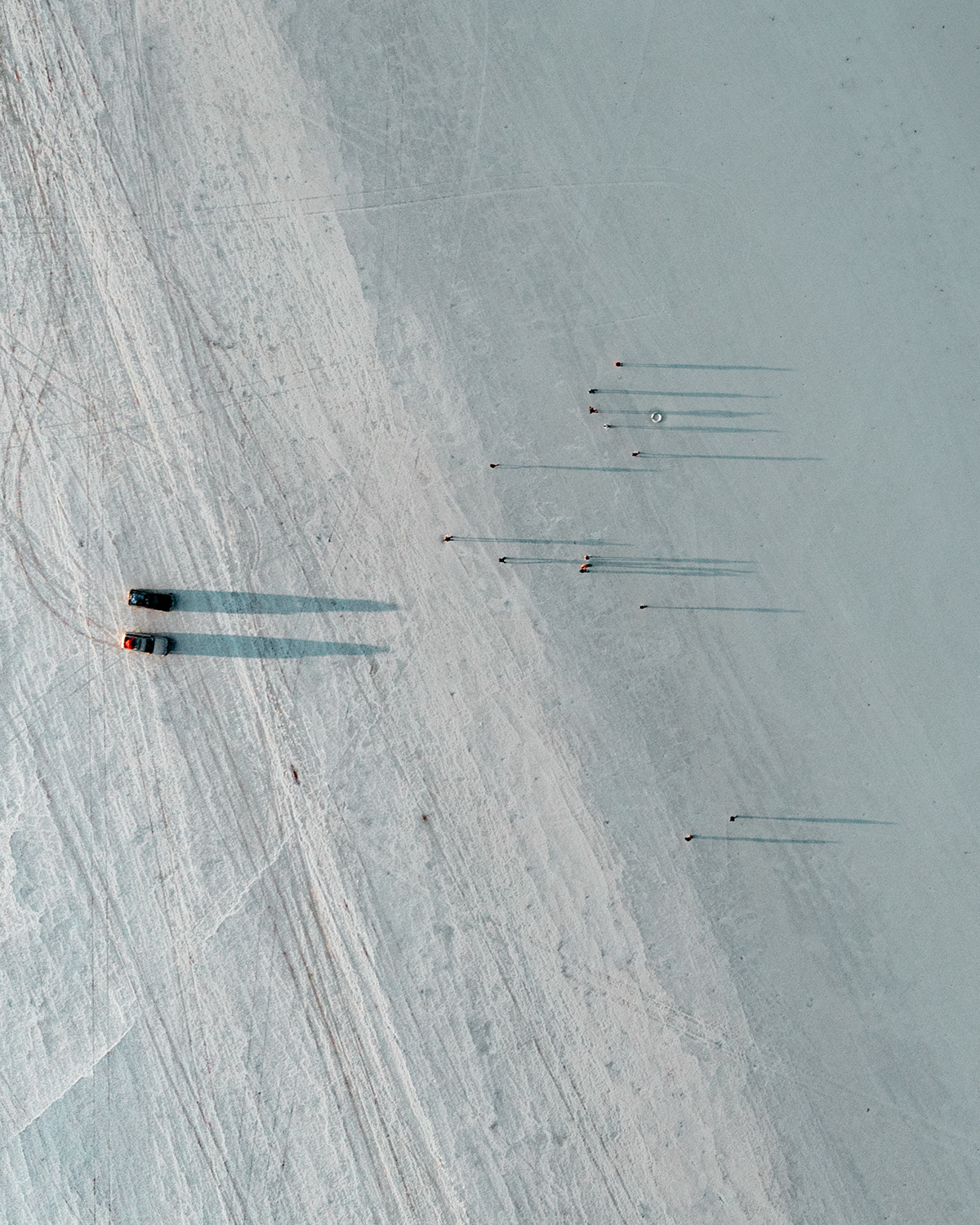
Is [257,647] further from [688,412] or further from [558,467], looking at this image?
[688,412]

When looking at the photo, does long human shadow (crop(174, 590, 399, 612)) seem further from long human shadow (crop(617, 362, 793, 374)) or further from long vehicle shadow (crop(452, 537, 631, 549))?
long human shadow (crop(617, 362, 793, 374))

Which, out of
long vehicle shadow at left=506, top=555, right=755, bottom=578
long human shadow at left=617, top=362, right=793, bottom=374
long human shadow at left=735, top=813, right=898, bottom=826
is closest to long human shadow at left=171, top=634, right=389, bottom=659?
long vehicle shadow at left=506, top=555, right=755, bottom=578

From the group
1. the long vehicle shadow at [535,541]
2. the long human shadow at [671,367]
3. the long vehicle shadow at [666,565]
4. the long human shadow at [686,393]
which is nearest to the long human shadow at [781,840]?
the long vehicle shadow at [666,565]

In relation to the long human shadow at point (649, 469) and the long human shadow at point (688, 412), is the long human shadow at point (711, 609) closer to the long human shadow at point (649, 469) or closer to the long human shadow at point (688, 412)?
the long human shadow at point (649, 469)

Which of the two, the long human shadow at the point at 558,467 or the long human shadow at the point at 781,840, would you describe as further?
the long human shadow at the point at 558,467

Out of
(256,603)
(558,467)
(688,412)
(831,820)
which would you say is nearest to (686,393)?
(688,412)

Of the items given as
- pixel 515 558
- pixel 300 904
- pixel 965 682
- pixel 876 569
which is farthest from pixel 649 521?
pixel 300 904
